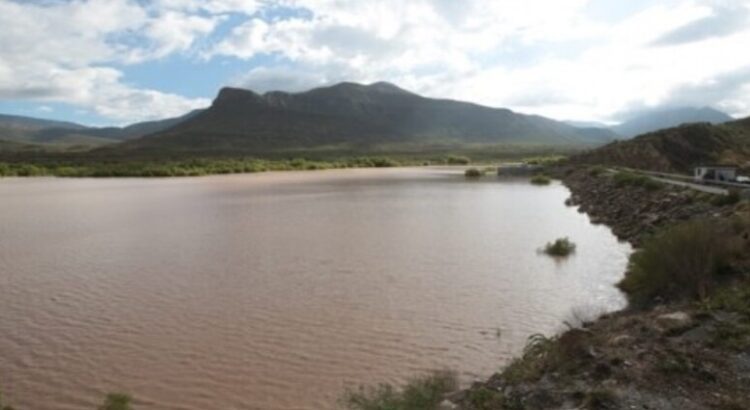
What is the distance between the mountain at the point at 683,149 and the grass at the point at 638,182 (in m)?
20.2

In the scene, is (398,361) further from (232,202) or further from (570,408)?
(232,202)

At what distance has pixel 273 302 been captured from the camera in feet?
43.4

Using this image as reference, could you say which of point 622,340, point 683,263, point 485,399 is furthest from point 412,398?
point 683,263

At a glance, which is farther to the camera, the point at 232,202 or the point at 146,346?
the point at 232,202

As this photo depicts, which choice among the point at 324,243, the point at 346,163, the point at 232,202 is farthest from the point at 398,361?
the point at 346,163

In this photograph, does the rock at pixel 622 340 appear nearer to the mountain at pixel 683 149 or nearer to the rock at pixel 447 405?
the rock at pixel 447 405

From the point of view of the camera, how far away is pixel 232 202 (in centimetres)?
3722

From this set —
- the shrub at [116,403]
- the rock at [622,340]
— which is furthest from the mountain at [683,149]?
the shrub at [116,403]

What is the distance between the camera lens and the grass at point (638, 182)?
2734 centimetres

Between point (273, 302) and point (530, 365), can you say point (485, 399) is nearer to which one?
point (530, 365)

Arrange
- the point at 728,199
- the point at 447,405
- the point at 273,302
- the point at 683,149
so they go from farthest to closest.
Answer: the point at 683,149 < the point at 728,199 < the point at 273,302 < the point at 447,405

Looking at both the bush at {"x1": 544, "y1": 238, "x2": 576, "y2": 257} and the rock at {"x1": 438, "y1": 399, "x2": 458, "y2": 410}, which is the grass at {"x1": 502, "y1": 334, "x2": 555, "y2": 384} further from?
the bush at {"x1": 544, "y1": 238, "x2": 576, "y2": 257}

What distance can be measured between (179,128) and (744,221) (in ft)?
611

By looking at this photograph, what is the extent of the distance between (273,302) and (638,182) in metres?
21.5
